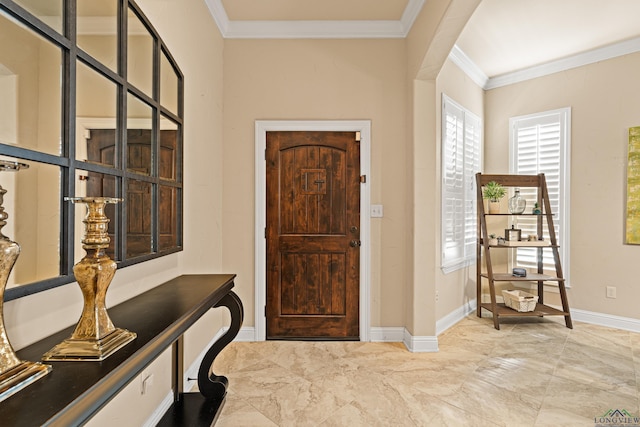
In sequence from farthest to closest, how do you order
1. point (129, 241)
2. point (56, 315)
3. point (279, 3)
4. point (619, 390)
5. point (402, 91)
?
1. point (402, 91)
2. point (279, 3)
3. point (619, 390)
4. point (129, 241)
5. point (56, 315)

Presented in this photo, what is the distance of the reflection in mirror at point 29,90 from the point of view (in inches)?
35.0

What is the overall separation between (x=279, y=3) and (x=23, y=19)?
7.40 ft

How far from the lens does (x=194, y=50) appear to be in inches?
95.6

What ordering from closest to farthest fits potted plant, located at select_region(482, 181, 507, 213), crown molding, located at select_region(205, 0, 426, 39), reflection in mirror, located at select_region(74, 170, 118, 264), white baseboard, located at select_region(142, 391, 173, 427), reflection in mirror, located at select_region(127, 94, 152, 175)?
reflection in mirror, located at select_region(74, 170, 118, 264) < reflection in mirror, located at select_region(127, 94, 152, 175) < white baseboard, located at select_region(142, 391, 173, 427) < crown molding, located at select_region(205, 0, 426, 39) < potted plant, located at select_region(482, 181, 507, 213)

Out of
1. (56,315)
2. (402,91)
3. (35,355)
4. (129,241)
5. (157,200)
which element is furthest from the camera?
(402,91)

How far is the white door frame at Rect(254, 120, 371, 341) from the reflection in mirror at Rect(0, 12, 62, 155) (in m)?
2.08

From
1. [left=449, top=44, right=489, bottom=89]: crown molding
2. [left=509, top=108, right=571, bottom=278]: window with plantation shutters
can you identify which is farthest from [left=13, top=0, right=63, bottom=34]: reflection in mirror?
[left=509, top=108, right=571, bottom=278]: window with plantation shutters

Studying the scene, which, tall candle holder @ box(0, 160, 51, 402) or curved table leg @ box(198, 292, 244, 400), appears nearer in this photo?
tall candle holder @ box(0, 160, 51, 402)

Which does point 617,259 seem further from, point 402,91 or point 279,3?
point 279,3

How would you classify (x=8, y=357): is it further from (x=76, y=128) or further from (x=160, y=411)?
(x=160, y=411)

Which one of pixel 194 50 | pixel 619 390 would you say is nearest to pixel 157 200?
pixel 194 50

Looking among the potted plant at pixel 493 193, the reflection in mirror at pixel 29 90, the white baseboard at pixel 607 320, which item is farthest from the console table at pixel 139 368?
the white baseboard at pixel 607 320

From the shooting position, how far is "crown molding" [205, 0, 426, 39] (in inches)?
121

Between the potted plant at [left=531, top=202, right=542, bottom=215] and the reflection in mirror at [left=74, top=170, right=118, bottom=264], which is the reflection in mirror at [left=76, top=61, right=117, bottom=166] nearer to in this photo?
the reflection in mirror at [left=74, top=170, right=118, bottom=264]
